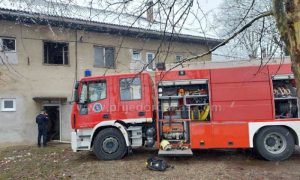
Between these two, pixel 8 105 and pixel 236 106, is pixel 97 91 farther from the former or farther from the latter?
pixel 8 105

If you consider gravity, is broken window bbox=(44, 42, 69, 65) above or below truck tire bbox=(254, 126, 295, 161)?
above

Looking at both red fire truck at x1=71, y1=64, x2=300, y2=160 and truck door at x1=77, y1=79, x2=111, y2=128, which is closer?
red fire truck at x1=71, y1=64, x2=300, y2=160

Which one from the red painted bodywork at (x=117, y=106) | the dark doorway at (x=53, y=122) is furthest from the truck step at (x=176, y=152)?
the dark doorway at (x=53, y=122)

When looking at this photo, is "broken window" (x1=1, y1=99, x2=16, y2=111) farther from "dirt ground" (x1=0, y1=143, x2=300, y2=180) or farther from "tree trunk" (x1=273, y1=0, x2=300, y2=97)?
"tree trunk" (x1=273, y1=0, x2=300, y2=97)

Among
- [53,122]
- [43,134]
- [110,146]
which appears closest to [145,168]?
[110,146]

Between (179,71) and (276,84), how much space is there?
2.93 metres

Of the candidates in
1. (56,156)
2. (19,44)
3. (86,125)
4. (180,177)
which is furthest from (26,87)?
(180,177)

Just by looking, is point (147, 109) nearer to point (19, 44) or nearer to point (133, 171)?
point (133, 171)

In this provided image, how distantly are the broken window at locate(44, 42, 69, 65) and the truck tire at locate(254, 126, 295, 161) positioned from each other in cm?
1135

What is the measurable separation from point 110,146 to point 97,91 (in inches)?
70.5

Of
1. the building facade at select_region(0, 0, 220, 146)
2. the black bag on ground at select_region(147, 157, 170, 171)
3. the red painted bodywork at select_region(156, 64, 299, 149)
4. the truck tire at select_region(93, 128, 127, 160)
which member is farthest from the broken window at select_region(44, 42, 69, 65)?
the black bag on ground at select_region(147, 157, 170, 171)

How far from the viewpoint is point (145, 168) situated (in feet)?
32.9

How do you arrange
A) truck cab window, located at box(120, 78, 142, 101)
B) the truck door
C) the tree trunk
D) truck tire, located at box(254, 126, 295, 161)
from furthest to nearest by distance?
the truck door, truck cab window, located at box(120, 78, 142, 101), truck tire, located at box(254, 126, 295, 161), the tree trunk

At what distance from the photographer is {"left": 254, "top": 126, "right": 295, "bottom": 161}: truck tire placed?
10.6 m
